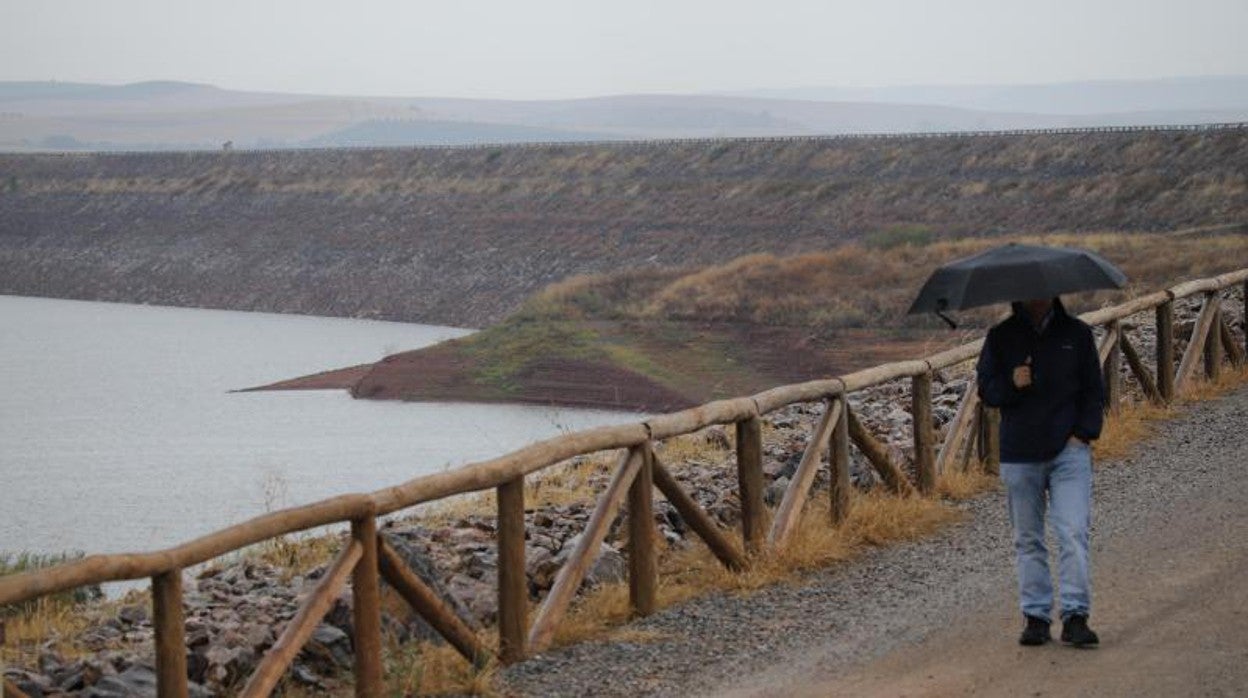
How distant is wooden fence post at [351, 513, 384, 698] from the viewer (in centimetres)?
760

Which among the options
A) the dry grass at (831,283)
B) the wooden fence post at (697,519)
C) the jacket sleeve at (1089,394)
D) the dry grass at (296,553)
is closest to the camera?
the jacket sleeve at (1089,394)

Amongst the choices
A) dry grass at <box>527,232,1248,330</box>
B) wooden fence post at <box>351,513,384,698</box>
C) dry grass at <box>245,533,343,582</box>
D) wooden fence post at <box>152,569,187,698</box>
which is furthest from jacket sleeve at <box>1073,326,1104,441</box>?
dry grass at <box>527,232,1248,330</box>

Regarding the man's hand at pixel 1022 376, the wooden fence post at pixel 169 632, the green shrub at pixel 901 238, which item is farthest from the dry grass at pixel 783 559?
the green shrub at pixel 901 238

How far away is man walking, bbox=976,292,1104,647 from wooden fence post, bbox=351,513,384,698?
283cm

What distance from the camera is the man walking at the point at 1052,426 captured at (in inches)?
323

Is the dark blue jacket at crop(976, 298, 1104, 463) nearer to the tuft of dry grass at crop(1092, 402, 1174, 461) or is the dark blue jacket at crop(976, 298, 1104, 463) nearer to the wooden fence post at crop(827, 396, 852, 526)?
the wooden fence post at crop(827, 396, 852, 526)

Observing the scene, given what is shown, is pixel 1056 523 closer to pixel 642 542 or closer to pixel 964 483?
pixel 642 542

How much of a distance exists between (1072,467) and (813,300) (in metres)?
47.9

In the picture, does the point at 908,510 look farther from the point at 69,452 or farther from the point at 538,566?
the point at 69,452

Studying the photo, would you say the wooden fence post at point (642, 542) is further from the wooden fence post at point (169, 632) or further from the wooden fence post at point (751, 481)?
the wooden fence post at point (169, 632)

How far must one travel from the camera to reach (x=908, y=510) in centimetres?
1182

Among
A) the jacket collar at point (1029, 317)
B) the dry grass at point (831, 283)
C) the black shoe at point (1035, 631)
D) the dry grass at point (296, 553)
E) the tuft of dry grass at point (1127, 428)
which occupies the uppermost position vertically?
the jacket collar at point (1029, 317)

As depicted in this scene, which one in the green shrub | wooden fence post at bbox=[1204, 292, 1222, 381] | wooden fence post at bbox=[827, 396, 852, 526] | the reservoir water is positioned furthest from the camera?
the green shrub

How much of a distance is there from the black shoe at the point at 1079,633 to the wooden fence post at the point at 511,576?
8.13 feet
